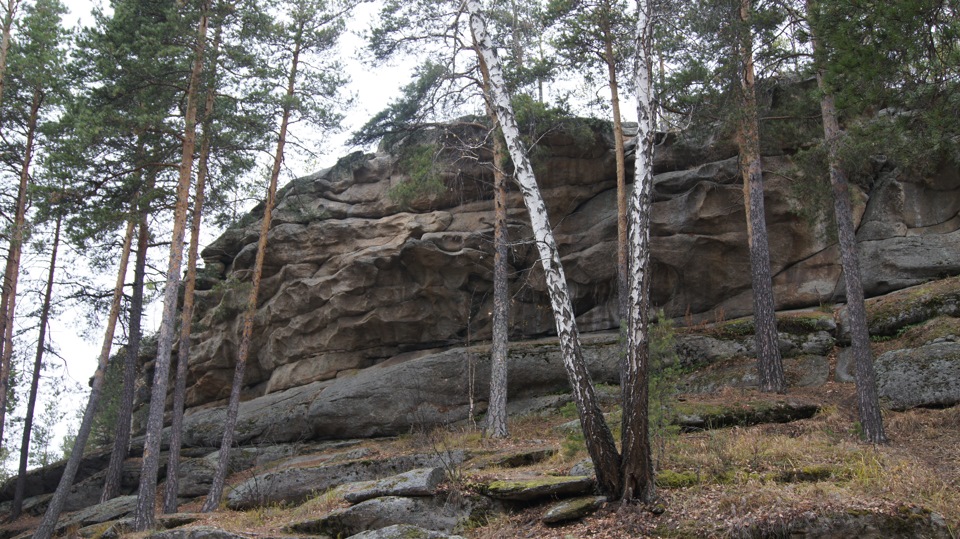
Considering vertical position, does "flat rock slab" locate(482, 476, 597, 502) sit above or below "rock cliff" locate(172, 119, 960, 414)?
below

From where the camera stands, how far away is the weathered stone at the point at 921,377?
1265 cm

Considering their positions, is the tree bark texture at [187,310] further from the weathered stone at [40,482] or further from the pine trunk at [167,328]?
the weathered stone at [40,482]

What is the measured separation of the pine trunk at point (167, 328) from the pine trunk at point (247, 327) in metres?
1.44

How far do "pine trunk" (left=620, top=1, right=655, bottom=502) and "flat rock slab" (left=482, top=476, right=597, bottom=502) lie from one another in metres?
0.75

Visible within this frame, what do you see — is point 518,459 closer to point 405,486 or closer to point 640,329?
point 405,486

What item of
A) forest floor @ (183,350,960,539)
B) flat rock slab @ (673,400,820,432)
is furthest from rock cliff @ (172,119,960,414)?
forest floor @ (183,350,960,539)

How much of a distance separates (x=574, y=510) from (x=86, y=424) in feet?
46.8

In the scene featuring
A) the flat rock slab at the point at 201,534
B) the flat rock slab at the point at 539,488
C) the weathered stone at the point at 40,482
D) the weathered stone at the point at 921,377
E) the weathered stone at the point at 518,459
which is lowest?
the weathered stone at the point at 40,482

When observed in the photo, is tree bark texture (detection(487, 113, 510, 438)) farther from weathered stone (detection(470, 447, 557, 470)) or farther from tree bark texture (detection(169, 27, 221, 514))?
tree bark texture (detection(169, 27, 221, 514))

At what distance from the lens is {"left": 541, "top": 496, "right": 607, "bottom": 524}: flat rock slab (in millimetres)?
7875

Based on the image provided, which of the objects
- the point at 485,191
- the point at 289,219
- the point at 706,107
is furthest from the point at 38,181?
the point at 706,107

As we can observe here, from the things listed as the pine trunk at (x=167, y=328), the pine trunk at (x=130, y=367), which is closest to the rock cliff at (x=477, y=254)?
the pine trunk at (x=130, y=367)

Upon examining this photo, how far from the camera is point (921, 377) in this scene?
13031 mm

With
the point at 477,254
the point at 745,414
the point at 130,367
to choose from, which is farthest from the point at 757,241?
the point at 130,367
